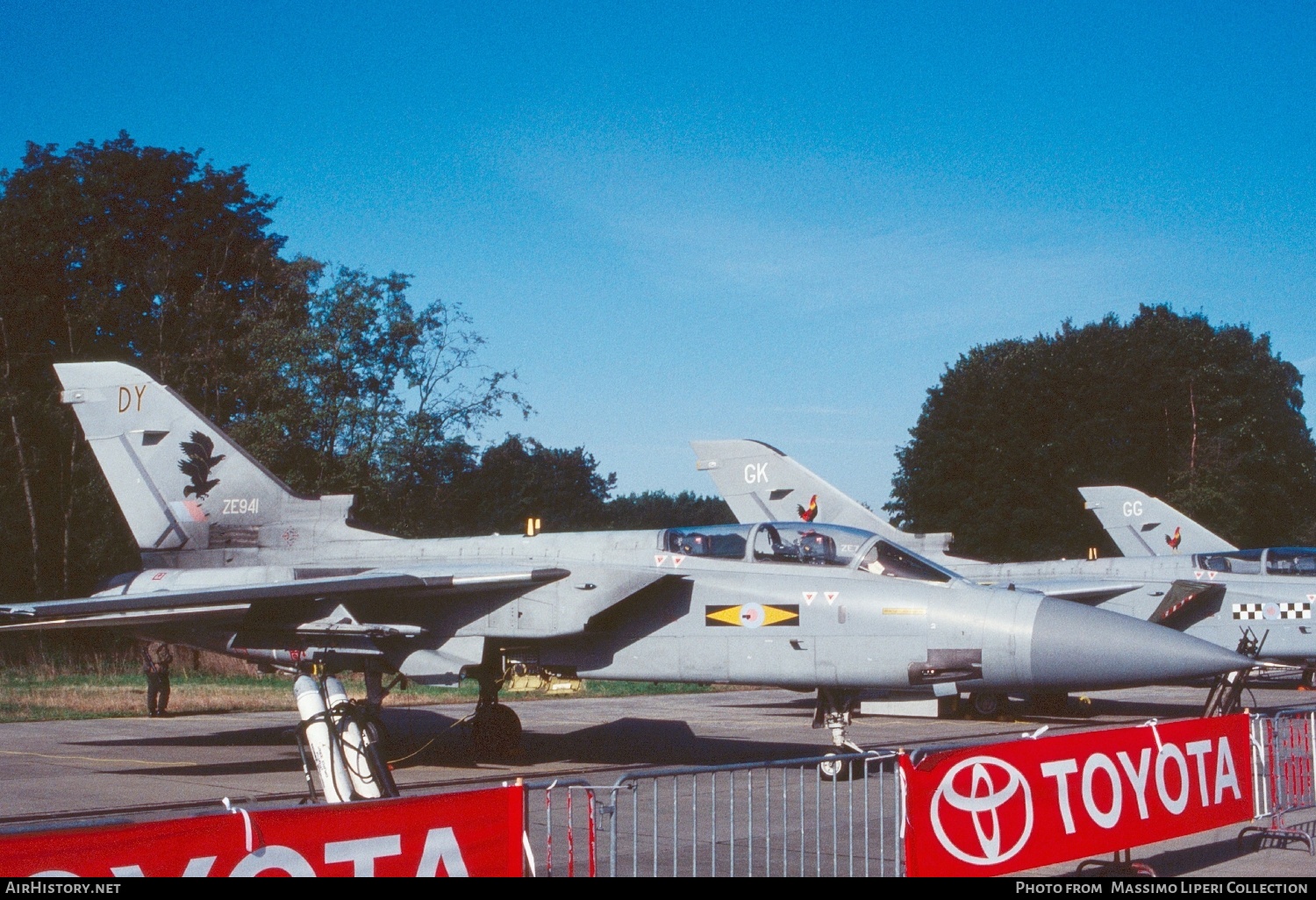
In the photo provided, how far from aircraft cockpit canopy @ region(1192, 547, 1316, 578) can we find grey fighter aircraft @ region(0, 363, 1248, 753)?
1141 cm

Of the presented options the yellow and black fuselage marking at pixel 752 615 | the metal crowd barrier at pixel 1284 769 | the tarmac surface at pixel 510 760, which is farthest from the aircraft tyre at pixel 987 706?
the metal crowd barrier at pixel 1284 769

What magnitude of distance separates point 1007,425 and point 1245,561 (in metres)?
36.8

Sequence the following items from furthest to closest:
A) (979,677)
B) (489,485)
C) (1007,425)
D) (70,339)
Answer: (489,485) → (1007,425) → (70,339) → (979,677)

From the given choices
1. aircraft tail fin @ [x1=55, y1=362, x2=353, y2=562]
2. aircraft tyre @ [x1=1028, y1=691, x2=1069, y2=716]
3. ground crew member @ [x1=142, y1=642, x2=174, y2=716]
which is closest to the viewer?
aircraft tail fin @ [x1=55, y1=362, x2=353, y2=562]

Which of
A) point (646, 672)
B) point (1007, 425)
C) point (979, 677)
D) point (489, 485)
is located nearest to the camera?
point (979, 677)

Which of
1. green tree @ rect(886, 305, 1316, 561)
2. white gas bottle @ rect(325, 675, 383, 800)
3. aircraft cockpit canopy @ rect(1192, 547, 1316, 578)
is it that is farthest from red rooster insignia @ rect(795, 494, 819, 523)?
green tree @ rect(886, 305, 1316, 561)

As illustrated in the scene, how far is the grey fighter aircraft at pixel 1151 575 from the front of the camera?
20188 mm

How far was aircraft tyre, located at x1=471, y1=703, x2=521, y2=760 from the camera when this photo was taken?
46.8 ft

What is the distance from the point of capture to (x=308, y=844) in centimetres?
448

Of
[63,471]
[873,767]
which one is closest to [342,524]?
[873,767]

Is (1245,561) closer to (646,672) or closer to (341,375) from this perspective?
(646,672)

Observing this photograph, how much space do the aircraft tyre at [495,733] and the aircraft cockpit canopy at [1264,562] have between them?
13014mm

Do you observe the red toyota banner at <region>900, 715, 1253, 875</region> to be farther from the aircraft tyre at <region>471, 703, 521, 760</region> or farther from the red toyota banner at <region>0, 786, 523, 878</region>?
the aircraft tyre at <region>471, 703, 521, 760</region>
